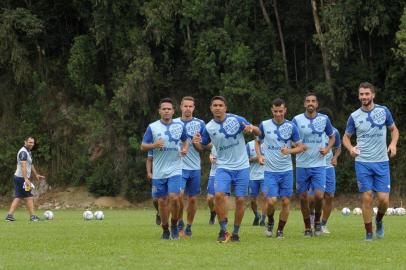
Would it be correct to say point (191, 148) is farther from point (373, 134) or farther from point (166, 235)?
point (373, 134)

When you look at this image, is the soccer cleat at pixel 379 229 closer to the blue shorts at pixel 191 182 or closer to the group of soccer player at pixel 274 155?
the group of soccer player at pixel 274 155

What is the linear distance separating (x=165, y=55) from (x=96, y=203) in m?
7.96

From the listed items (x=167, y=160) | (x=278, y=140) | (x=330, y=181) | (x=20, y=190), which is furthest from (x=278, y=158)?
(x=20, y=190)

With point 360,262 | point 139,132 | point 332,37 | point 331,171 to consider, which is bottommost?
point 360,262

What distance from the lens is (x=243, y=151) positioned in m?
15.4

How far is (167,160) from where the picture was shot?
15.7 metres

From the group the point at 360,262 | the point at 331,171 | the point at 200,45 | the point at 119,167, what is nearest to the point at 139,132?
the point at 119,167

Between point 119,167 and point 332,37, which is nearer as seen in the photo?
point 332,37

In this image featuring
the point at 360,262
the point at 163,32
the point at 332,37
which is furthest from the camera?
the point at 163,32

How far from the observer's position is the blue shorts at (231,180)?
15.1m

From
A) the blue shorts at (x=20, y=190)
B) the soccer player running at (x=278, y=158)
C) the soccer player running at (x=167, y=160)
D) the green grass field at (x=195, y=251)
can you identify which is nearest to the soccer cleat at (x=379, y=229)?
the green grass field at (x=195, y=251)

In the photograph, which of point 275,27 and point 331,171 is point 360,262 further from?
point 275,27

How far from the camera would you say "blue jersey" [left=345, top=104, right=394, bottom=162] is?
15.0 m

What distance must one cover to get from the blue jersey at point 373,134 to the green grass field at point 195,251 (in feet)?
4.93
